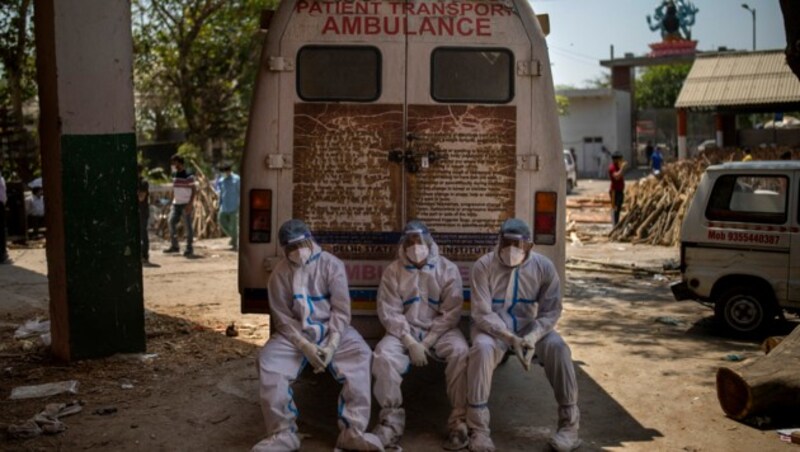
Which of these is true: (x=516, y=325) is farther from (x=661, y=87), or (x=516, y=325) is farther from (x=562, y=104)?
(x=661, y=87)

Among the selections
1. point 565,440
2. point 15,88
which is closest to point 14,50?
point 15,88

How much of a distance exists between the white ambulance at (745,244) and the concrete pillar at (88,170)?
546cm

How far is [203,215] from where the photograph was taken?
64.2 feet

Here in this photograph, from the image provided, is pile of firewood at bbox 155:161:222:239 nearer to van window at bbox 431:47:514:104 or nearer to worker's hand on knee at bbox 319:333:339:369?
van window at bbox 431:47:514:104

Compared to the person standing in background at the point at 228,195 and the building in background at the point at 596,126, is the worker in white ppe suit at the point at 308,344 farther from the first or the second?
the building in background at the point at 596,126

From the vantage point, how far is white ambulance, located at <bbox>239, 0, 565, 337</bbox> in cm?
668

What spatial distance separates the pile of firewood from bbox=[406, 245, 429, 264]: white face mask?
13683 mm

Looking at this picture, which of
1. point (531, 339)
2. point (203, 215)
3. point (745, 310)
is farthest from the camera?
point (203, 215)

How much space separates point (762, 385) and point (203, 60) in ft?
78.3

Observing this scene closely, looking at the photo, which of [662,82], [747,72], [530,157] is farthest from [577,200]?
[662,82]

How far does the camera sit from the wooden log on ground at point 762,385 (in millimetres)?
6309

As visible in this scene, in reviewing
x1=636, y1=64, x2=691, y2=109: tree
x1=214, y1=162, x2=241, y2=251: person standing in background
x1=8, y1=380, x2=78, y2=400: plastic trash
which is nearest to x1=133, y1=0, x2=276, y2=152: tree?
x1=214, y1=162, x2=241, y2=251: person standing in background

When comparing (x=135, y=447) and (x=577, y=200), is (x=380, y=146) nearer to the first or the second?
(x=135, y=447)

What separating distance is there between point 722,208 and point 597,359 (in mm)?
2272
